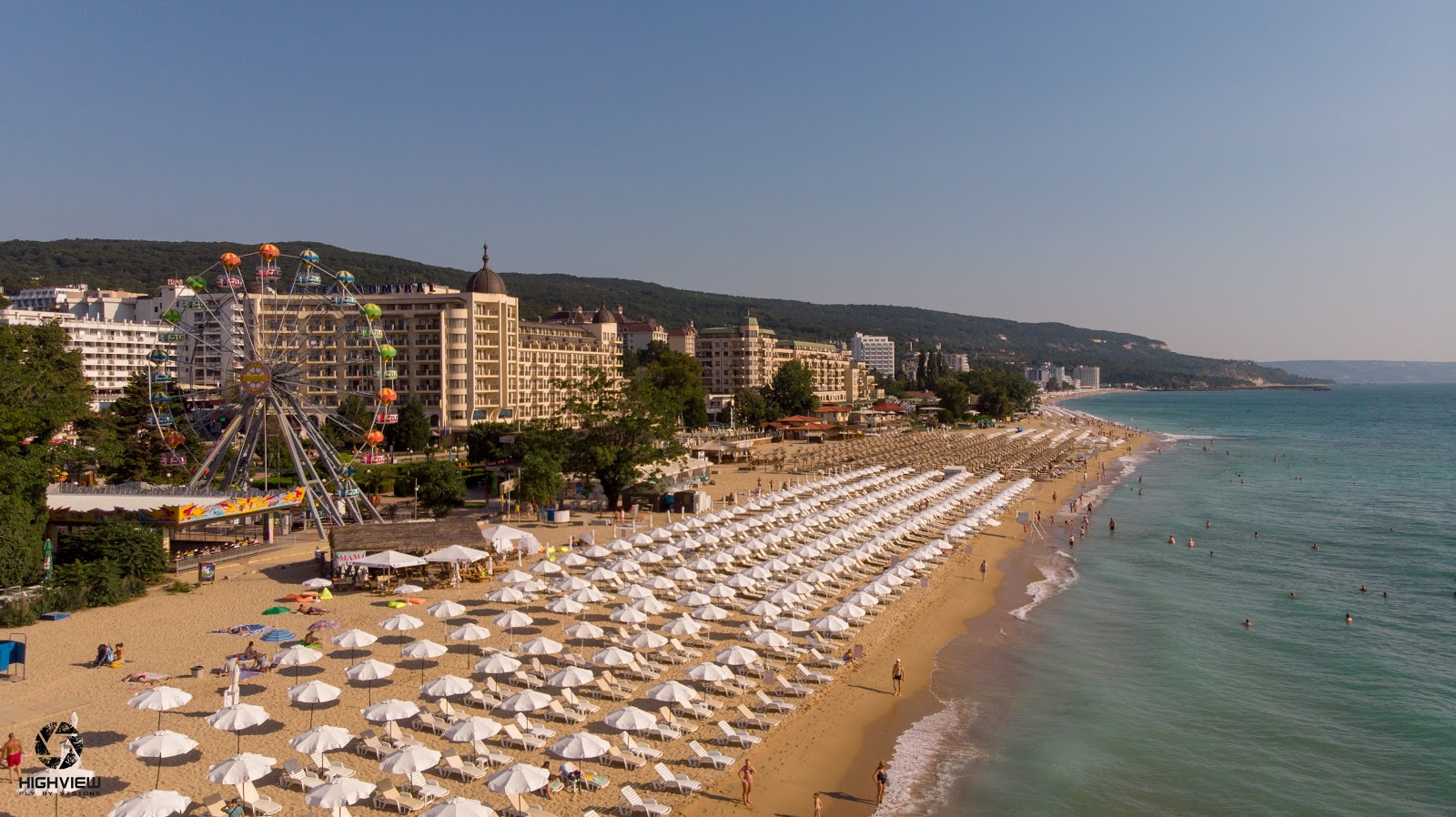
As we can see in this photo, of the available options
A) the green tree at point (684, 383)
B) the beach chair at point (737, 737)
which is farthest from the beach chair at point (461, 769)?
the green tree at point (684, 383)

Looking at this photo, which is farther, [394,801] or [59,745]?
[59,745]

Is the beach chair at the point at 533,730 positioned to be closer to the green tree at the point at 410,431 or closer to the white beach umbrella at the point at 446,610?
the white beach umbrella at the point at 446,610

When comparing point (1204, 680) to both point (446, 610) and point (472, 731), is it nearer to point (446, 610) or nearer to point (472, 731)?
point (472, 731)

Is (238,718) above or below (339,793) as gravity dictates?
above

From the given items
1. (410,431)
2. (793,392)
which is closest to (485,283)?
(410,431)

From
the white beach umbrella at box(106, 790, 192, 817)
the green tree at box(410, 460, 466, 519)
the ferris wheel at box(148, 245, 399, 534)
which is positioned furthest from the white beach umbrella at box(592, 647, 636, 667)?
the green tree at box(410, 460, 466, 519)

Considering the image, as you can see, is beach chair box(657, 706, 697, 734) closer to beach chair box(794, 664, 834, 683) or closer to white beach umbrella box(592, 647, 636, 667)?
white beach umbrella box(592, 647, 636, 667)
